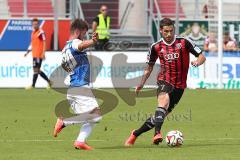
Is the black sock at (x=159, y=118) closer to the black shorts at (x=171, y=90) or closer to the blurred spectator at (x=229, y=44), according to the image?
the black shorts at (x=171, y=90)

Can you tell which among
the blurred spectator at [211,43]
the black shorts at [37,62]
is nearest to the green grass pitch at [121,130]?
the black shorts at [37,62]

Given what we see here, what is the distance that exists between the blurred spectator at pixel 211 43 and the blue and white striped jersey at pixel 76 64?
A: 19314 mm

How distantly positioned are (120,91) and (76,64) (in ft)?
48.0

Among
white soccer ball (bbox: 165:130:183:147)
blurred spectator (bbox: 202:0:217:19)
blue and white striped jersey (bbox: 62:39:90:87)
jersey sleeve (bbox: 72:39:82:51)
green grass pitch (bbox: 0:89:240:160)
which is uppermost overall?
blurred spectator (bbox: 202:0:217:19)

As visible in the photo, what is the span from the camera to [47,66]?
1195 inches

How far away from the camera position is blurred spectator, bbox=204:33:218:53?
32.3 m

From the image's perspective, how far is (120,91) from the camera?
90.6 feet

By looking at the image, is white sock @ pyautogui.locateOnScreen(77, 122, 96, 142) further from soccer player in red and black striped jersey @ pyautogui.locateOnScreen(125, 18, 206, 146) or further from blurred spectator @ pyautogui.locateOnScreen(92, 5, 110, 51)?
blurred spectator @ pyautogui.locateOnScreen(92, 5, 110, 51)

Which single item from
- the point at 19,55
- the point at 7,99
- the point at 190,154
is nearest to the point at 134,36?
the point at 19,55

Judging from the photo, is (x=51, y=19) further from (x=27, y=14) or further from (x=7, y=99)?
(x=7, y=99)

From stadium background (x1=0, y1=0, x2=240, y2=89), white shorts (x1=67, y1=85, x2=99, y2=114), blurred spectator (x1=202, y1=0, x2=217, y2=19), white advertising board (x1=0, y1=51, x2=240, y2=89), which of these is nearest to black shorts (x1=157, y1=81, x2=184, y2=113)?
white shorts (x1=67, y1=85, x2=99, y2=114)

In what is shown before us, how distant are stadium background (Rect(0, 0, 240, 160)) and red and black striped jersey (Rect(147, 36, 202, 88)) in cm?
112

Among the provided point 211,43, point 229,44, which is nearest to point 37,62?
point 211,43

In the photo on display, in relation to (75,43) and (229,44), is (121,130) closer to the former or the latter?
(75,43)
